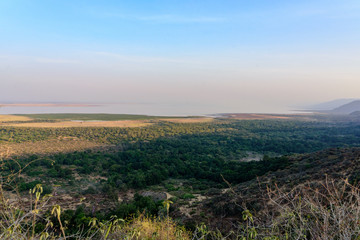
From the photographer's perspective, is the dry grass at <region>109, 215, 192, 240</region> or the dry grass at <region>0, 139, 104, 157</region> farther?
the dry grass at <region>0, 139, 104, 157</region>

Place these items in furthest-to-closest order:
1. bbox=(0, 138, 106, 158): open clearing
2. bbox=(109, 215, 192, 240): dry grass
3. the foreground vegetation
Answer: bbox=(0, 138, 106, 158): open clearing < the foreground vegetation < bbox=(109, 215, 192, 240): dry grass

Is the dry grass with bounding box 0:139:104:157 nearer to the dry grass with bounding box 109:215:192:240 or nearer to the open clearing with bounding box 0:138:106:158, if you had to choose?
the open clearing with bounding box 0:138:106:158

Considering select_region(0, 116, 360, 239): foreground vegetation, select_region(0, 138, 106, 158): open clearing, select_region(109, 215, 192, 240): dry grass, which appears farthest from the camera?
select_region(0, 138, 106, 158): open clearing

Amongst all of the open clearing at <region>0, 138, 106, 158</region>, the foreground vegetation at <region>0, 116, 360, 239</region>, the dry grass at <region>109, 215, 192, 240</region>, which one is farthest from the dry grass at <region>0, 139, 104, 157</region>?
the dry grass at <region>109, 215, 192, 240</region>

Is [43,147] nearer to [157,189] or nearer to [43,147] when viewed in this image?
[43,147]

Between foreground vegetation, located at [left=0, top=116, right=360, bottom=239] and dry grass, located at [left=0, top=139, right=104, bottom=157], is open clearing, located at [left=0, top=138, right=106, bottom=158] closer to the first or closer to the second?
dry grass, located at [left=0, top=139, right=104, bottom=157]

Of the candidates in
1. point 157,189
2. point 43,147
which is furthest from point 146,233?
point 43,147

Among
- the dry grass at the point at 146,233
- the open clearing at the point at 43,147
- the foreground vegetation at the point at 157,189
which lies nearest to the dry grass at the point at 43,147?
the open clearing at the point at 43,147

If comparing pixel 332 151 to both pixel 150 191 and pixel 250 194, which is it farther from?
pixel 150 191

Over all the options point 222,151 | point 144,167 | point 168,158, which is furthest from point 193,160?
point 222,151

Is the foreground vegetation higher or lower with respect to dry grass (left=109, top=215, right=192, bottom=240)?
lower

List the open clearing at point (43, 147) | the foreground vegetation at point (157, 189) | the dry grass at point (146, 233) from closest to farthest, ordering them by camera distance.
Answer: the dry grass at point (146, 233) < the foreground vegetation at point (157, 189) < the open clearing at point (43, 147)

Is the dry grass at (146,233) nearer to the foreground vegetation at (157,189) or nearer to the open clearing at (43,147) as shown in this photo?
the foreground vegetation at (157,189)

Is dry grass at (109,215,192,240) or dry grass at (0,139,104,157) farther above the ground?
dry grass at (109,215,192,240)
